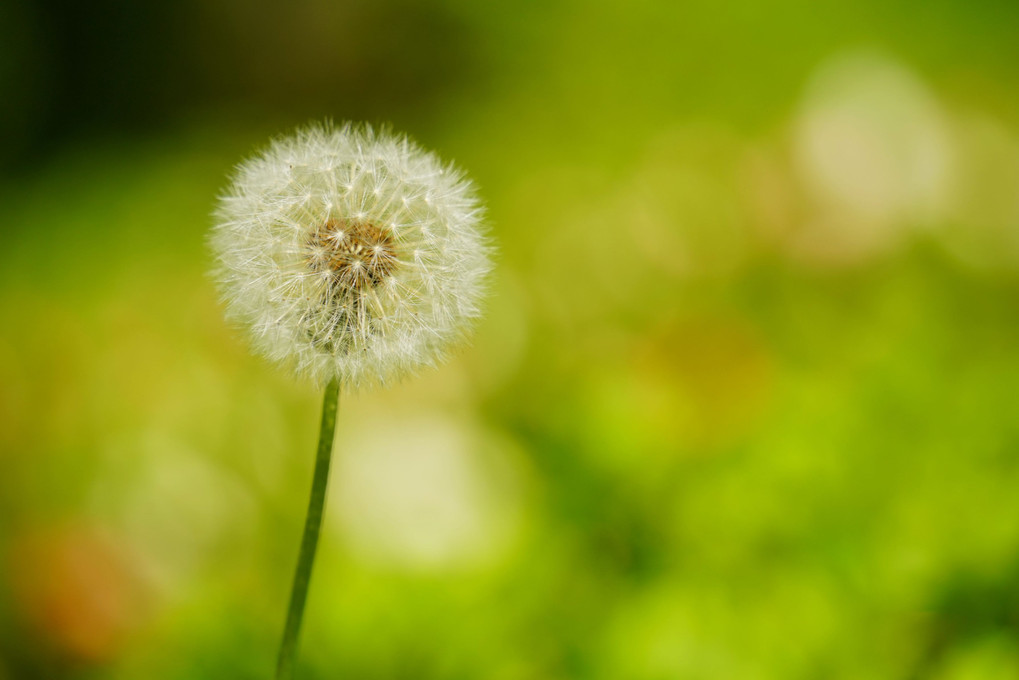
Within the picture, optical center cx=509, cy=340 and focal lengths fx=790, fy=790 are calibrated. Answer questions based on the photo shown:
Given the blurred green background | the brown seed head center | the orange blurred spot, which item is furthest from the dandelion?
the orange blurred spot

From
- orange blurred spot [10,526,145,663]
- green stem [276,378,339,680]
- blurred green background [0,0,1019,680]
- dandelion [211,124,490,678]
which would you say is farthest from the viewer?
orange blurred spot [10,526,145,663]

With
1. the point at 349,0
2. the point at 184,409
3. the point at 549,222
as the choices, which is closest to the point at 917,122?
the point at 549,222

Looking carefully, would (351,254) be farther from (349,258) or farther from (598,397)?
(598,397)

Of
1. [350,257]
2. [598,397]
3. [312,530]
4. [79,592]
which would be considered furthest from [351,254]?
[79,592]

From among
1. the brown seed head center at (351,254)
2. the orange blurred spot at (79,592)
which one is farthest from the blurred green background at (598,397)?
the brown seed head center at (351,254)

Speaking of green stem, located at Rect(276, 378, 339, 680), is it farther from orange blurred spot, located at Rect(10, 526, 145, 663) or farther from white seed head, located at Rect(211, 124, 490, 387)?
orange blurred spot, located at Rect(10, 526, 145, 663)

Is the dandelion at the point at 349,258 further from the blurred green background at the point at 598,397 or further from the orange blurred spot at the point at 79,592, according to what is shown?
the orange blurred spot at the point at 79,592

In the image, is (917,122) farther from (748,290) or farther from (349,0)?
(349,0)
